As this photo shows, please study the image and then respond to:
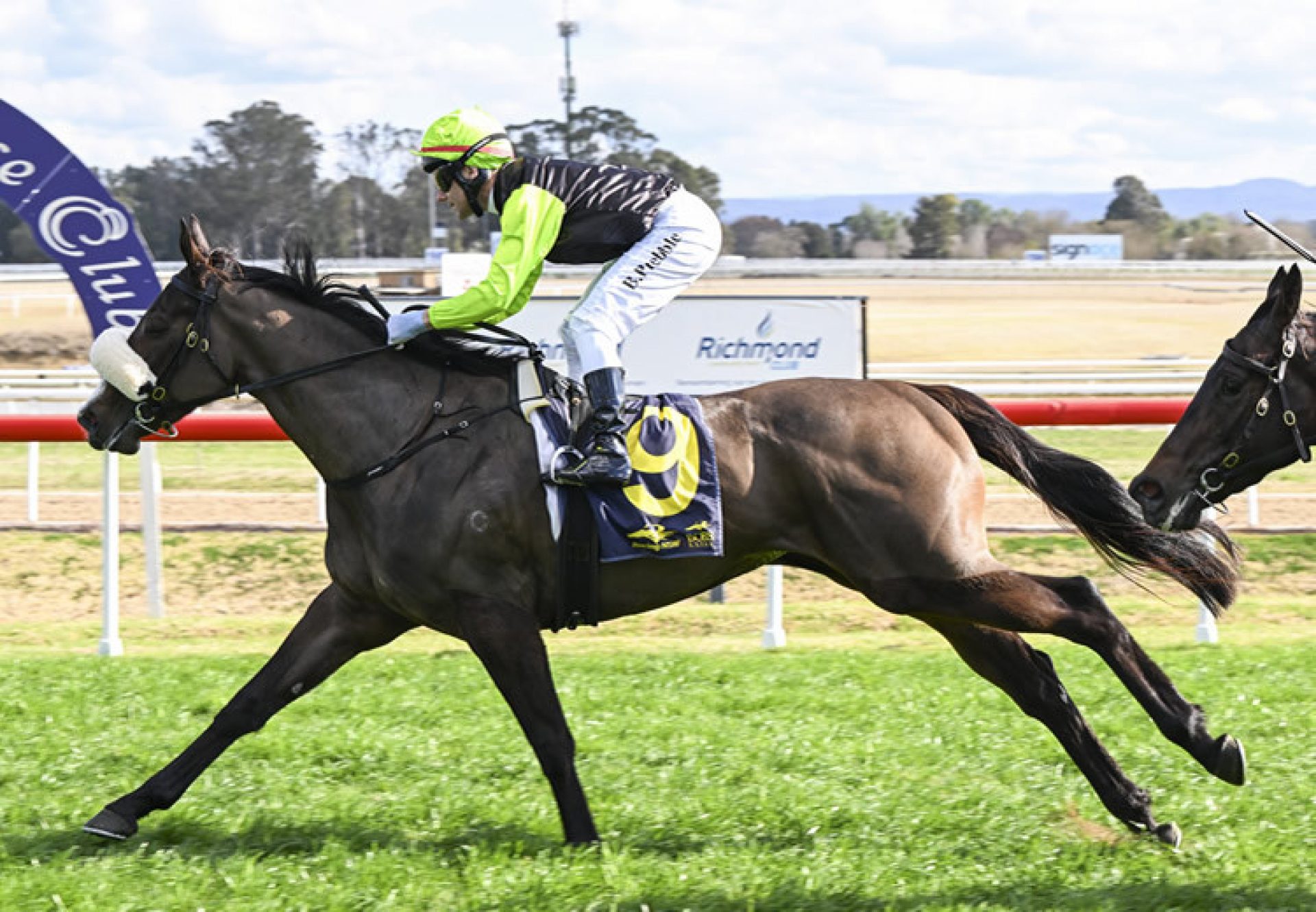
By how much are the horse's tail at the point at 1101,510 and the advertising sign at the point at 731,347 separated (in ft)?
14.4

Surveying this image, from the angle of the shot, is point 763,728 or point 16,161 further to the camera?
point 16,161

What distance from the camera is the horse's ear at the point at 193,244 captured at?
479 centimetres

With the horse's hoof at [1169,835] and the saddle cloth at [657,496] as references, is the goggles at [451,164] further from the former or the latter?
the horse's hoof at [1169,835]

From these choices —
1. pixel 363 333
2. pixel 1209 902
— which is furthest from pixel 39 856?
pixel 1209 902

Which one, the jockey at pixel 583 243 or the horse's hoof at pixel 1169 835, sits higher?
the jockey at pixel 583 243

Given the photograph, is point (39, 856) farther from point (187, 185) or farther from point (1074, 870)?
point (187, 185)

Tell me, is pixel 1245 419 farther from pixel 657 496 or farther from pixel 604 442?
pixel 604 442

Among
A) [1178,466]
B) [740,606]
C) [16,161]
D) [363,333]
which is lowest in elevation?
[740,606]

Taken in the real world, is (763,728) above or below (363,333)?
below

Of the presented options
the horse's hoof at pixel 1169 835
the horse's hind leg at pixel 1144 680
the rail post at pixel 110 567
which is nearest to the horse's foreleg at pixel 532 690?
the horse's hind leg at pixel 1144 680

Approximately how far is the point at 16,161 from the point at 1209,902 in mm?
7846

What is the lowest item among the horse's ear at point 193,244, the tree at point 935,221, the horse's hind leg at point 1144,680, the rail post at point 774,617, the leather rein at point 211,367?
the rail post at point 774,617

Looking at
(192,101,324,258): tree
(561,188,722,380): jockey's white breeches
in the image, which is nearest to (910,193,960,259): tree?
(192,101,324,258): tree

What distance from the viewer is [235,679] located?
655 cm
